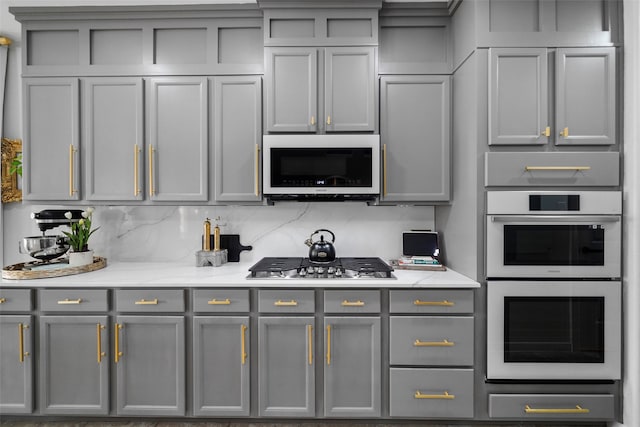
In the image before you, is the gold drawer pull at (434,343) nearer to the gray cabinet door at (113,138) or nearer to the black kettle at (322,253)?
the black kettle at (322,253)

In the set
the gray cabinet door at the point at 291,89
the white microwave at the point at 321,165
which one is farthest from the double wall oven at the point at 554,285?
the gray cabinet door at the point at 291,89

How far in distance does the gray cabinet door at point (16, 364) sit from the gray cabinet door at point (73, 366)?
3.0 inches

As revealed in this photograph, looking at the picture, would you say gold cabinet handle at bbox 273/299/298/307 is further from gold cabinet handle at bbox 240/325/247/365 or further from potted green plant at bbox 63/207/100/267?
potted green plant at bbox 63/207/100/267

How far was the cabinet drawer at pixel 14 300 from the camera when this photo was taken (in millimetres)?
2076

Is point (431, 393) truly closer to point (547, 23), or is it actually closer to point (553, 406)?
point (553, 406)

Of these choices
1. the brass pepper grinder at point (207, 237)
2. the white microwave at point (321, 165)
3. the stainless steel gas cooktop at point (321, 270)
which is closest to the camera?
the stainless steel gas cooktop at point (321, 270)

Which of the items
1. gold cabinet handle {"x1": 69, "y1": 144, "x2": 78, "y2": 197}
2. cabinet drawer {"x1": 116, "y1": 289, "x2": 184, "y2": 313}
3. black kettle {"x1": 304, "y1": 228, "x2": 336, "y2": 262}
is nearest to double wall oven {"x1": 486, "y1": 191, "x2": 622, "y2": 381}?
black kettle {"x1": 304, "y1": 228, "x2": 336, "y2": 262}

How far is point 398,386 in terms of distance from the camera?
6.73ft

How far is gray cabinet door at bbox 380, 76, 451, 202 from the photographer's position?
2.36 meters

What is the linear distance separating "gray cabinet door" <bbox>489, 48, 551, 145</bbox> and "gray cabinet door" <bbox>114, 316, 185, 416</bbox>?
2.24 m

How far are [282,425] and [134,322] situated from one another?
1108mm

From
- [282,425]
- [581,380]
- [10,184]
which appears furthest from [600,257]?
[10,184]

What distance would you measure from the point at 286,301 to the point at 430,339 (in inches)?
34.7

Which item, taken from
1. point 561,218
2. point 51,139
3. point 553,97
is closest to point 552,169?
point 561,218
